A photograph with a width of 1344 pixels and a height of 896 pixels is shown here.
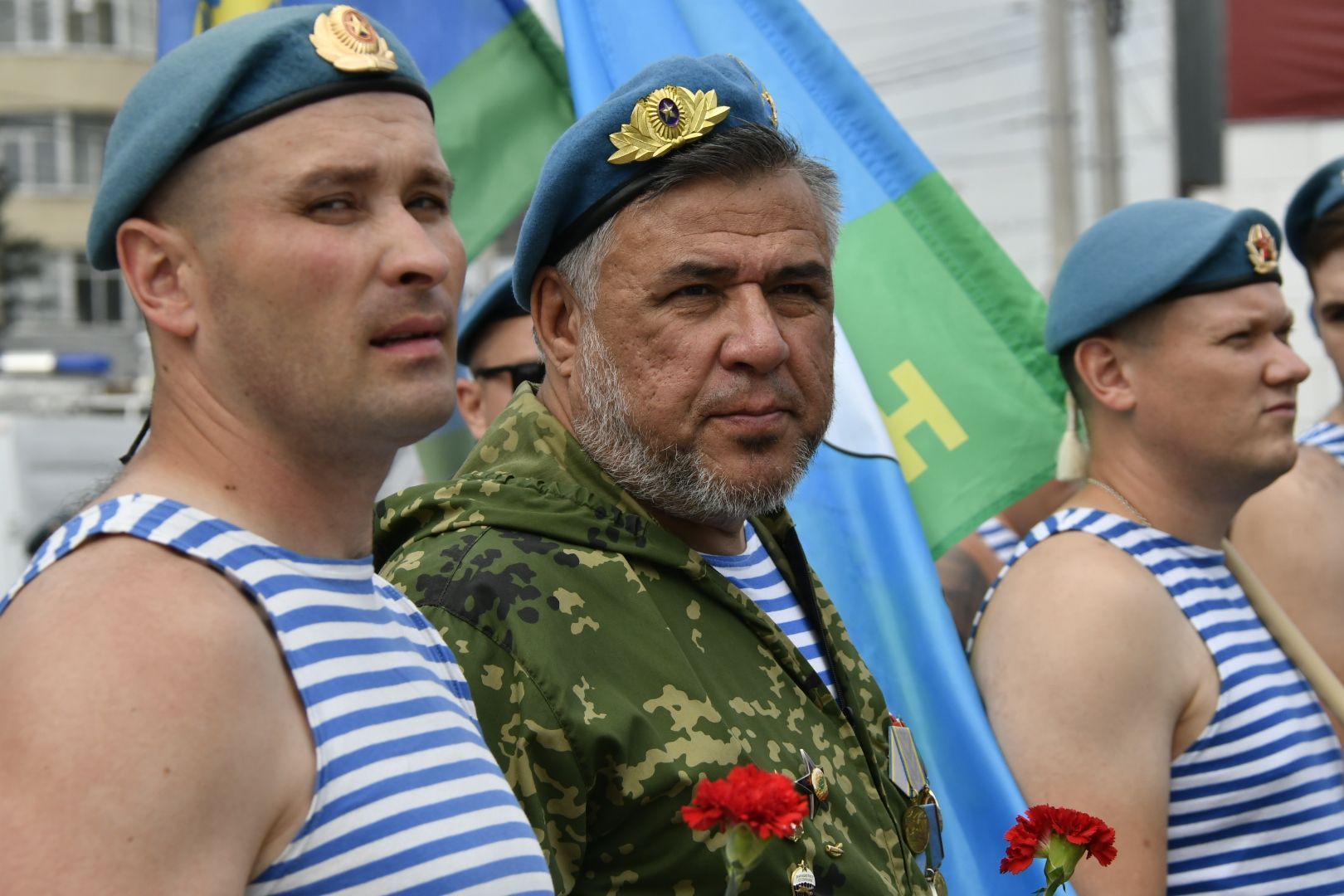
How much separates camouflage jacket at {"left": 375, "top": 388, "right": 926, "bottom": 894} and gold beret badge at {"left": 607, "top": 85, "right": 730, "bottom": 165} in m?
0.45

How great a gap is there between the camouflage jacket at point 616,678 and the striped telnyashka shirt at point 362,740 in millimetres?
274

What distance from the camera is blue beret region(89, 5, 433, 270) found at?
5.24 feet

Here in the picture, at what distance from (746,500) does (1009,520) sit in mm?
3275

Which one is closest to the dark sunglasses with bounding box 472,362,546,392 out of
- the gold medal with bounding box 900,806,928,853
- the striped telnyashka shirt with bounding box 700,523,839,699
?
the striped telnyashka shirt with bounding box 700,523,839,699

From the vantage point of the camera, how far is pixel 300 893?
57.4 inches

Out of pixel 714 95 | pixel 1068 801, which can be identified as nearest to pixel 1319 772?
pixel 1068 801

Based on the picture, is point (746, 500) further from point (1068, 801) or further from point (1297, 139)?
point (1297, 139)

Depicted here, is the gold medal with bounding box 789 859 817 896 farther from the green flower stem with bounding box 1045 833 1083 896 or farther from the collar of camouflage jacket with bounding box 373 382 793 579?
the collar of camouflage jacket with bounding box 373 382 793 579

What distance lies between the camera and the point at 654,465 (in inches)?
93.8

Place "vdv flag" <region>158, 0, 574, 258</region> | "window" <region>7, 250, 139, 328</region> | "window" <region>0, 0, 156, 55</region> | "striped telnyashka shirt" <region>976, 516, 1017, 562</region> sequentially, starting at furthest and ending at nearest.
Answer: "window" <region>0, 0, 156, 55</region>, "window" <region>7, 250, 139, 328</region>, "striped telnyashka shirt" <region>976, 516, 1017, 562</region>, "vdv flag" <region>158, 0, 574, 258</region>

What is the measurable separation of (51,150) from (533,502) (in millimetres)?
35908

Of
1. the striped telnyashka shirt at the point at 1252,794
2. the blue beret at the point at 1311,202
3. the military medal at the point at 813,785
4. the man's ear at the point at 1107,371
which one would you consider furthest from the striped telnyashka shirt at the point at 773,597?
the blue beret at the point at 1311,202

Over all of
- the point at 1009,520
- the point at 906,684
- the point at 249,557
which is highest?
the point at 249,557

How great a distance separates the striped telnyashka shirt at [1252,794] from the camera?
298 cm
